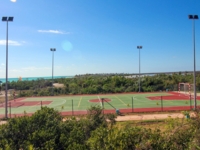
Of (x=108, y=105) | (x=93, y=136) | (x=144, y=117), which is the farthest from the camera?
(x=108, y=105)

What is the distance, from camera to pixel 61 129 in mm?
7516

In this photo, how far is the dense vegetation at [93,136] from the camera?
17.4 feet

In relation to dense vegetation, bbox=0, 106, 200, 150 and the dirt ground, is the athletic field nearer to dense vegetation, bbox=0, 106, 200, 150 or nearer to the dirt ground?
the dirt ground

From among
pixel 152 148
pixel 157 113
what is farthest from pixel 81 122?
pixel 157 113

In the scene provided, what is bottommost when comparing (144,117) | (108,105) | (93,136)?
(144,117)

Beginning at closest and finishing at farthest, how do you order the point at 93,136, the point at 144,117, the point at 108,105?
the point at 93,136 < the point at 144,117 < the point at 108,105

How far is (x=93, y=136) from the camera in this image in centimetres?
623

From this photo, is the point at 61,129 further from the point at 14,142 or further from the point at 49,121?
the point at 14,142

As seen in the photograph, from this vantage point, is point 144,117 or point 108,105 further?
point 108,105

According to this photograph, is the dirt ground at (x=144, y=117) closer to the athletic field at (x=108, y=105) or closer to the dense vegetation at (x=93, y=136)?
the athletic field at (x=108, y=105)

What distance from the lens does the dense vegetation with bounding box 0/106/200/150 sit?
17.4 ft

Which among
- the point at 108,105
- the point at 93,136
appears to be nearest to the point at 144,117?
the point at 108,105

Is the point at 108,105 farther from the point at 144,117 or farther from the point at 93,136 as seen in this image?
the point at 93,136

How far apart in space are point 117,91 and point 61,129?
33261mm
